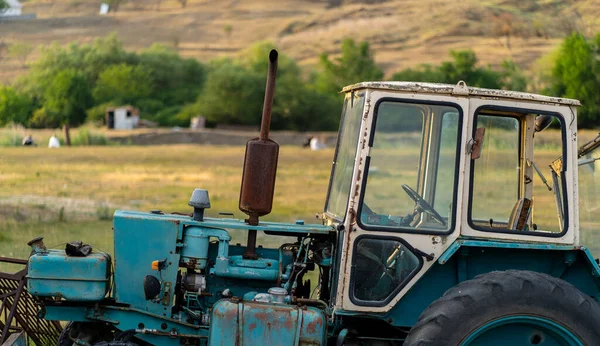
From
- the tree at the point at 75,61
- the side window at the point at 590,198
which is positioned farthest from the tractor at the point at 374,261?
the tree at the point at 75,61

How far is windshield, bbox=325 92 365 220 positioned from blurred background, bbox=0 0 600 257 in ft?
26.9

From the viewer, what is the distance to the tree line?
5781 cm

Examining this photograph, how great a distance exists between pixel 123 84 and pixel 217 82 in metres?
7.46

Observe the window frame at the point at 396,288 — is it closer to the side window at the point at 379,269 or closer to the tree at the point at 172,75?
the side window at the point at 379,269

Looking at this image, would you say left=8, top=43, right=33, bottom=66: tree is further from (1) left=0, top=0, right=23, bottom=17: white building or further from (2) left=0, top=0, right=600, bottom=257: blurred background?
(1) left=0, top=0, right=23, bottom=17: white building

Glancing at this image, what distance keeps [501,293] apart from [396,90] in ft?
4.92

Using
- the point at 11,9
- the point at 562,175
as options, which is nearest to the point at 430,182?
the point at 562,175

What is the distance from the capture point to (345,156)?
7.09 metres

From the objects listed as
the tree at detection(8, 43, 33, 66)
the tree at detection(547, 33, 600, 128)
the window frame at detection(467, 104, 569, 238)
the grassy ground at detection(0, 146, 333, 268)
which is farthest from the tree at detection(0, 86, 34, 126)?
the window frame at detection(467, 104, 569, 238)

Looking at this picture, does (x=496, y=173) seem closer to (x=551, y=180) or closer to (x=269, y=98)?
(x=551, y=180)

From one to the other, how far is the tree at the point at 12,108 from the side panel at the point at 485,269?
42.7 metres

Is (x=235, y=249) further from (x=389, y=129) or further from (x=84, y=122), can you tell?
(x=84, y=122)

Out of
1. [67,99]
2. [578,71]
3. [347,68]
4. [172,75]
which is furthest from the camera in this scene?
[172,75]

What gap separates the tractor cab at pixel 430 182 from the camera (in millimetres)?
6465
